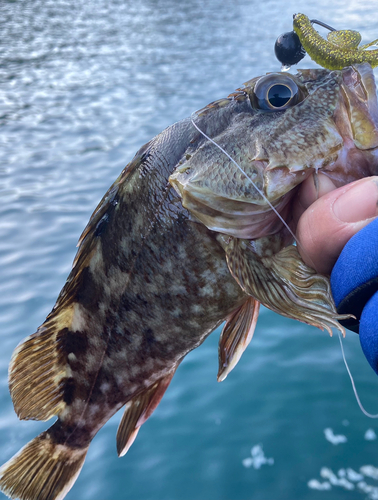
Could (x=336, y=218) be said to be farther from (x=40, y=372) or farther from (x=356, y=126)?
(x=40, y=372)

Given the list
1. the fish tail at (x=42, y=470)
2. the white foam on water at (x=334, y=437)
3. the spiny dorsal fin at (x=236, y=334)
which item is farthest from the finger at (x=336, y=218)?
the white foam on water at (x=334, y=437)

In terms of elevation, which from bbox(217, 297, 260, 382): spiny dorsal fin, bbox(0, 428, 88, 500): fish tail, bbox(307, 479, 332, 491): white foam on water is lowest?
bbox(307, 479, 332, 491): white foam on water

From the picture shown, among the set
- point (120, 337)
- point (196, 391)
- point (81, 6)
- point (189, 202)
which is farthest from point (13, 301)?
point (81, 6)

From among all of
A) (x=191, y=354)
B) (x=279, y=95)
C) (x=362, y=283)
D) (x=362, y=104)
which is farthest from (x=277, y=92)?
(x=191, y=354)

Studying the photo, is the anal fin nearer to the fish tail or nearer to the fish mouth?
the fish tail

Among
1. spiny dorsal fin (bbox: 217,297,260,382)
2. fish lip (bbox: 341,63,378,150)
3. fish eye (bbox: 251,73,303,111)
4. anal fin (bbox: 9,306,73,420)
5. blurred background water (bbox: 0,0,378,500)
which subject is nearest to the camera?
fish lip (bbox: 341,63,378,150)

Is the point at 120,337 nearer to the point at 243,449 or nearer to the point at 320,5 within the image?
the point at 243,449

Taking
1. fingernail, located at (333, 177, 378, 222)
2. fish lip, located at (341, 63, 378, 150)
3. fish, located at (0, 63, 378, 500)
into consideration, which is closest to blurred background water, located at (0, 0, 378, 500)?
fish, located at (0, 63, 378, 500)
